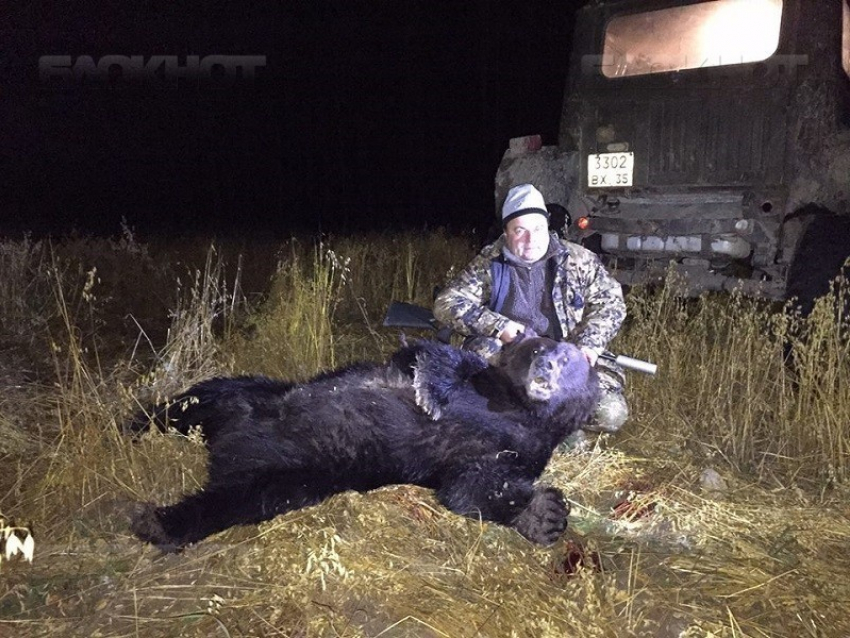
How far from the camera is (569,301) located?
3262 millimetres

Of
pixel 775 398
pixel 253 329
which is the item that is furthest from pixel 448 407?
pixel 253 329

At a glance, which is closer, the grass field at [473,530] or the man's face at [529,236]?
the grass field at [473,530]

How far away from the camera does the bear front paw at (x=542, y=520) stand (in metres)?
2.37

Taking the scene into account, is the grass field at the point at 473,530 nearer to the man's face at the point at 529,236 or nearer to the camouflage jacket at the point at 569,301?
the camouflage jacket at the point at 569,301

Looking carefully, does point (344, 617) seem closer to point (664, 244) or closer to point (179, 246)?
point (664, 244)

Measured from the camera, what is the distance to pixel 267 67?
25719mm

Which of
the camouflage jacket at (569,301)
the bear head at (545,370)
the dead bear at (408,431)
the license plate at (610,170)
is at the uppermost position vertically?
the license plate at (610,170)

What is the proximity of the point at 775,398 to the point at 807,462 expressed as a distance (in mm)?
528

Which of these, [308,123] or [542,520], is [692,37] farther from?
[308,123]

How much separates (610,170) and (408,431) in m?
3.32

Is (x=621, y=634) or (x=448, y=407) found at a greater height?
(x=448, y=407)

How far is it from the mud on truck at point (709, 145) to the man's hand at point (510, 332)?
57.0 inches

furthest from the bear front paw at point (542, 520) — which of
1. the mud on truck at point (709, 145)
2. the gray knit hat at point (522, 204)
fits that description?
the mud on truck at point (709, 145)

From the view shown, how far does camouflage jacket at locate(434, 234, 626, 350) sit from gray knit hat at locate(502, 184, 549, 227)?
0.17 metres
